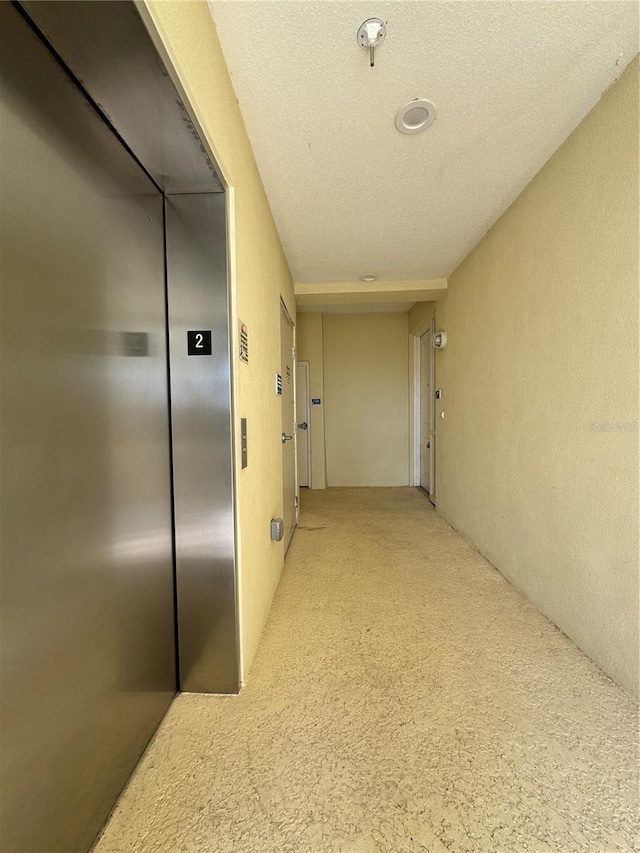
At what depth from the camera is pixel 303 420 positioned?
5250 mm

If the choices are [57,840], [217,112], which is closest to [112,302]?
[217,112]

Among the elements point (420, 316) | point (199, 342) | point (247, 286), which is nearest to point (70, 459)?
point (199, 342)

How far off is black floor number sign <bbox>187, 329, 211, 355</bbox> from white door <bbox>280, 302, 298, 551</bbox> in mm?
1382

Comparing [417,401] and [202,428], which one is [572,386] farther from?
[417,401]

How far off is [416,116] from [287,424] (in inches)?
87.6

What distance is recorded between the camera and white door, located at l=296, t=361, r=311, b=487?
5.17m

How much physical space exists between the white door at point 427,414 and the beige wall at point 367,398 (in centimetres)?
29

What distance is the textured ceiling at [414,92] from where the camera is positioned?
47.6 inches

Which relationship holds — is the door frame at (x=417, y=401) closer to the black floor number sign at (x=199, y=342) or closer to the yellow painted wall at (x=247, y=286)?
the yellow painted wall at (x=247, y=286)

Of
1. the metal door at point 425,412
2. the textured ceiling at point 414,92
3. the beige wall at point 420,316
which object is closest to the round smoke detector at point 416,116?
the textured ceiling at point 414,92

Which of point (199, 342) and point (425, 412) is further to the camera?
point (425, 412)

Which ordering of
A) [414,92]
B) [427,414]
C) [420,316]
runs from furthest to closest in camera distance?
[427,414] → [420,316] → [414,92]

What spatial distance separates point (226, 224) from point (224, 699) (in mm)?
1924

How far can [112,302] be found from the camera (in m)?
1.10
